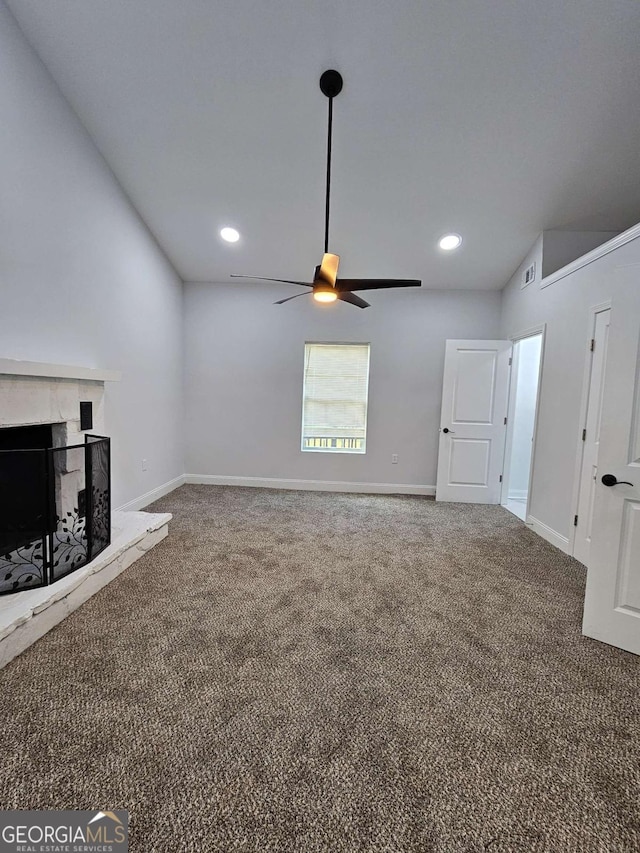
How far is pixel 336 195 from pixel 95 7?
201 cm

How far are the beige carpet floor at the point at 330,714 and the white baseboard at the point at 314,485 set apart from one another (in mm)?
2280

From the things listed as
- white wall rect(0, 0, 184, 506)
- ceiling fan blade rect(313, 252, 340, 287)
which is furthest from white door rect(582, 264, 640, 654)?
white wall rect(0, 0, 184, 506)

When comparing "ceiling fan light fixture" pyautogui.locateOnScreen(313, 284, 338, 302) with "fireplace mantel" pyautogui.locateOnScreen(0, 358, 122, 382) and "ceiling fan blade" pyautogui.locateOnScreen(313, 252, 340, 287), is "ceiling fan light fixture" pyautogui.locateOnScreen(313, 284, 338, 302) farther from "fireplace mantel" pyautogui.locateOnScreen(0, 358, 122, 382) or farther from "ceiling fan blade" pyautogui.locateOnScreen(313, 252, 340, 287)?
"fireplace mantel" pyautogui.locateOnScreen(0, 358, 122, 382)

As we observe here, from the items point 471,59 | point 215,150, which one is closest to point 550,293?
point 471,59

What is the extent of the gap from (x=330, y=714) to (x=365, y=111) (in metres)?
3.76

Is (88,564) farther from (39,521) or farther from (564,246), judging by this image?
(564,246)

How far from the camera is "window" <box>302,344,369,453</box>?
5.02 m

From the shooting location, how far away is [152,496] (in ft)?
14.1

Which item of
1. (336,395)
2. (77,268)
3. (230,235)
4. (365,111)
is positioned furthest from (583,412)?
(77,268)

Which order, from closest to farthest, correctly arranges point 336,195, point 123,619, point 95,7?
point 123,619, point 95,7, point 336,195

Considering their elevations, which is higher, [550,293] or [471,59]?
[471,59]

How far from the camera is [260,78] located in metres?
2.57

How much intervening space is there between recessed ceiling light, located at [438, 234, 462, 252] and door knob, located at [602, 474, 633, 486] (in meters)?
2.98

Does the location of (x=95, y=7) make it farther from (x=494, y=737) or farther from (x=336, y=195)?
(x=494, y=737)
